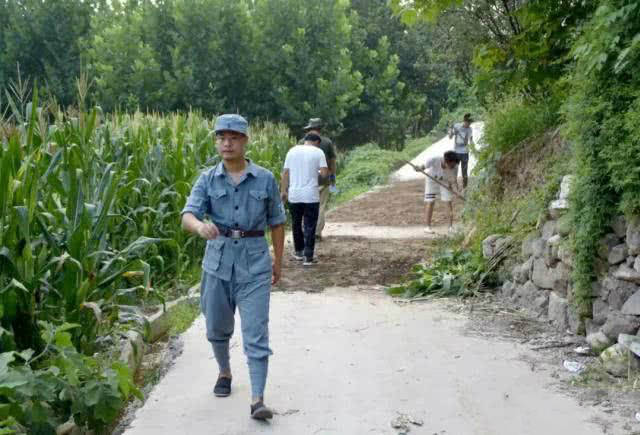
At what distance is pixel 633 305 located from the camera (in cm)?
563

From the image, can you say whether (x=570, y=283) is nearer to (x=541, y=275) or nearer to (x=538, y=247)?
(x=541, y=275)

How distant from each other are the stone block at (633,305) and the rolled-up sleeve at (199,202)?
300 centimetres

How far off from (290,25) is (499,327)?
87.8 ft

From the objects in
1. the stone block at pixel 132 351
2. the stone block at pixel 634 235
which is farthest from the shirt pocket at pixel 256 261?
the stone block at pixel 634 235

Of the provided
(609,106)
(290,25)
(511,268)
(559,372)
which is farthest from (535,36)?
(290,25)

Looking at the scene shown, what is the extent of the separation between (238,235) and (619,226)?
2.90 metres

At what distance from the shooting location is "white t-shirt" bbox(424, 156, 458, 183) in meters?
13.0

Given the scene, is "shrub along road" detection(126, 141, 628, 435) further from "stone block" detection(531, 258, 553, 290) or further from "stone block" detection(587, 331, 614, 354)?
"stone block" detection(531, 258, 553, 290)

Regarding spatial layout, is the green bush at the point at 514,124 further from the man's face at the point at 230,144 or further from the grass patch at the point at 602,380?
the man's face at the point at 230,144

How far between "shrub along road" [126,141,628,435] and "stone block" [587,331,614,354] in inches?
19.6

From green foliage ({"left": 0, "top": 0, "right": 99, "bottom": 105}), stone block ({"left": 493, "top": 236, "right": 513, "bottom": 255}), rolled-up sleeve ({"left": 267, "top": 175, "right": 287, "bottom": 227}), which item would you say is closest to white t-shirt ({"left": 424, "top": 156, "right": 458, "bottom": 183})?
stone block ({"left": 493, "top": 236, "right": 513, "bottom": 255})

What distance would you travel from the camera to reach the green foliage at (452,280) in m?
8.38

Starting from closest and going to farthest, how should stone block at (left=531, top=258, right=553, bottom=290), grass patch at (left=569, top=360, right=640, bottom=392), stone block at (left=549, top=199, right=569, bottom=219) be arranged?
grass patch at (left=569, top=360, right=640, bottom=392) < stone block at (left=549, top=199, right=569, bottom=219) < stone block at (left=531, top=258, right=553, bottom=290)

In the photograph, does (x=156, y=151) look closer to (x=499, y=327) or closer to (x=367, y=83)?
(x=499, y=327)
